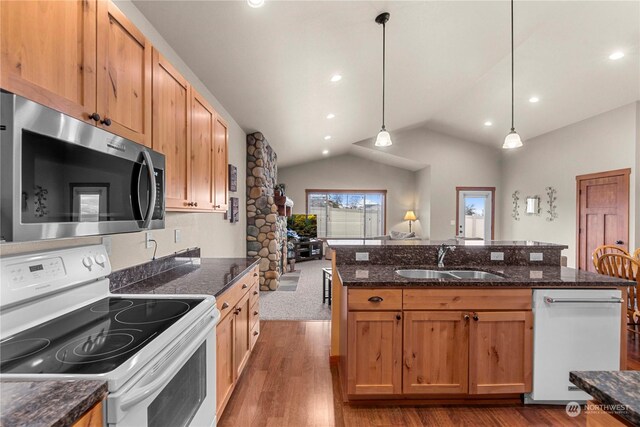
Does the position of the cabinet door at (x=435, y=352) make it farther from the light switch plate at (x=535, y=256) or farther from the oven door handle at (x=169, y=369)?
the oven door handle at (x=169, y=369)

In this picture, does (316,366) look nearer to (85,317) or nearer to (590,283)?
(85,317)

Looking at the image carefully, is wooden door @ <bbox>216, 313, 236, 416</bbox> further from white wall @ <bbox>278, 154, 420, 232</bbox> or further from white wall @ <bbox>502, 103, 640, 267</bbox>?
white wall @ <bbox>278, 154, 420, 232</bbox>

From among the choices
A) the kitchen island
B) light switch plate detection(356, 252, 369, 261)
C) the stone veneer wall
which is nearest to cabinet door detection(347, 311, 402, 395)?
the kitchen island

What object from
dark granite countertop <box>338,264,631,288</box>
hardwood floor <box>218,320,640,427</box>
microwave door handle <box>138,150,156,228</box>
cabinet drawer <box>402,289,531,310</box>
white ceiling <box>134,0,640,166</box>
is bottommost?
hardwood floor <box>218,320,640,427</box>

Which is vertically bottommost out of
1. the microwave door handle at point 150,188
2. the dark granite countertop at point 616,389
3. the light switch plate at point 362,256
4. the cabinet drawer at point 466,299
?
the cabinet drawer at point 466,299

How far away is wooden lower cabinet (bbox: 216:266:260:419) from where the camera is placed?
182 cm

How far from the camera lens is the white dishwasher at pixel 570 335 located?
80.7 inches

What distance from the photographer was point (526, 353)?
6.82 feet

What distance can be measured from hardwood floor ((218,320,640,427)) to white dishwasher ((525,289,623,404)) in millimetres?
226

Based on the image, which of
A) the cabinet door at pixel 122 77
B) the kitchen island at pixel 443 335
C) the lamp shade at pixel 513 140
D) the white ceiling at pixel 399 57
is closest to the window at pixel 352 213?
the white ceiling at pixel 399 57

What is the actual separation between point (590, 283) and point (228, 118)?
13.3 feet

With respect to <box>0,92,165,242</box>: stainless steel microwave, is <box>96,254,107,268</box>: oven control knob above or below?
below

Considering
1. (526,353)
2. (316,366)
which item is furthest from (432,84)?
(316,366)

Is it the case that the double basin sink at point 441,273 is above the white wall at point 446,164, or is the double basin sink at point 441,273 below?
below
